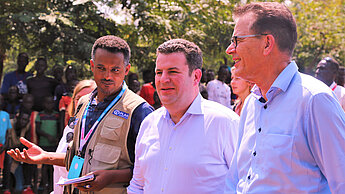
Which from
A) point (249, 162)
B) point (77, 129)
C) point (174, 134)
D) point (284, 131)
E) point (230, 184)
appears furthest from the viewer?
point (77, 129)

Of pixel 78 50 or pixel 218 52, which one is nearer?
pixel 78 50

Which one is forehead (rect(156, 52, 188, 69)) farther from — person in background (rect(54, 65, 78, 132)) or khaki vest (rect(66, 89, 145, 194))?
person in background (rect(54, 65, 78, 132))

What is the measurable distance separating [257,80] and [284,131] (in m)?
0.38

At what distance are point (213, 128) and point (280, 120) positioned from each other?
2.35ft

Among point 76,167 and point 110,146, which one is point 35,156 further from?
point 110,146

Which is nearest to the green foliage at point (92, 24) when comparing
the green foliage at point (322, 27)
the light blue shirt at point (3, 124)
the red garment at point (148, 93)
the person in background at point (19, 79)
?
the person in background at point (19, 79)

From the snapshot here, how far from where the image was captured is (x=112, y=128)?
313 centimetres

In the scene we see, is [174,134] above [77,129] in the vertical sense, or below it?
above

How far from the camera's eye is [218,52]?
11250 mm

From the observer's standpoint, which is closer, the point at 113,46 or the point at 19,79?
the point at 113,46

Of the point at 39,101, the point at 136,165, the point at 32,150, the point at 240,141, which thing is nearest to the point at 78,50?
the point at 39,101

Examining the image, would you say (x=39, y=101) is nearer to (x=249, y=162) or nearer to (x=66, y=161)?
(x=66, y=161)

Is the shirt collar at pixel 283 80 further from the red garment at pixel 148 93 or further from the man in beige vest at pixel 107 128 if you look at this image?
the red garment at pixel 148 93

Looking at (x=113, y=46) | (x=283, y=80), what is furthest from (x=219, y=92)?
(x=283, y=80)
